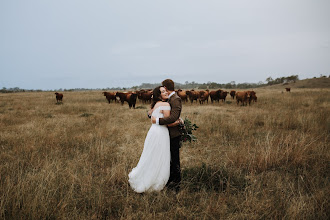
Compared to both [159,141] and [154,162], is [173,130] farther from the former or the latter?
[154,162]

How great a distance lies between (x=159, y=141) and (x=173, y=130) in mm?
330

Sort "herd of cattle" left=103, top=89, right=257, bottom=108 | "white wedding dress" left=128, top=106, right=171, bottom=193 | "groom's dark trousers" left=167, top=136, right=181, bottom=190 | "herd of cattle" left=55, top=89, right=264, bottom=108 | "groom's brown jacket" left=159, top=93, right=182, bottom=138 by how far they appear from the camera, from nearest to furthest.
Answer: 1. "groom's brown jacket" left=159, top=93, right=182, bottom=138
2. "white wedding dress" left=128, top=106, right=171, bottom=193
3. "groom's dark trousers" left=167, top=136, right=181, bottom=190
4. "herd of cattle" left=103, top=89, right=257, bottom=108
5. "herd of cattle" left=55, top=89, right=264, bottom=108

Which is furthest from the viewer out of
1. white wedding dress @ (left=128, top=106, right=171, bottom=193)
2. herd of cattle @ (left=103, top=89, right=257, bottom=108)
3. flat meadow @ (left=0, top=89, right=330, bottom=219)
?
herd of cattle @ (left=103, top=89, right=257, bottom=108)

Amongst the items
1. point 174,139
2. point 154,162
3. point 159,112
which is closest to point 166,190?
point 154,162

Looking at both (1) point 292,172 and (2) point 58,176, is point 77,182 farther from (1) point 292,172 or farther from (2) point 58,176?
(1) point 292,172

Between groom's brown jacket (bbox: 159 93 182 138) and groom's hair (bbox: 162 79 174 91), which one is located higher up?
groom's hair (bbox: 162 79 174 91)

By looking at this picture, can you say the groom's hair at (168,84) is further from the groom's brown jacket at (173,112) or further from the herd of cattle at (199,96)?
the herd of cattle at (199,96)

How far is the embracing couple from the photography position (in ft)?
9.73

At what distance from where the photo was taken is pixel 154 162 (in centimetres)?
303

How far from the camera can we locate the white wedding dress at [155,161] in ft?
9.82

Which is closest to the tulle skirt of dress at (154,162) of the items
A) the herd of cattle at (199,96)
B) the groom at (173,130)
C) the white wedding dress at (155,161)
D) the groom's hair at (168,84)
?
the white wedding dress at (155,161)

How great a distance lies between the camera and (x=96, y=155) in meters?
4.82

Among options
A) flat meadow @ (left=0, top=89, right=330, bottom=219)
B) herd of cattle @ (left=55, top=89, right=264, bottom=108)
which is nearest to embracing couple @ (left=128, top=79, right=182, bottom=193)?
flat meadow @ (left=0, top=89, right=330, bottom=219)

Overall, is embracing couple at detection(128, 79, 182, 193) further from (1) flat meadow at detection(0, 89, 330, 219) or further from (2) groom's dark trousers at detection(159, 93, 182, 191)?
(1) flat meadow at detection(0, 89, 330, 219)
